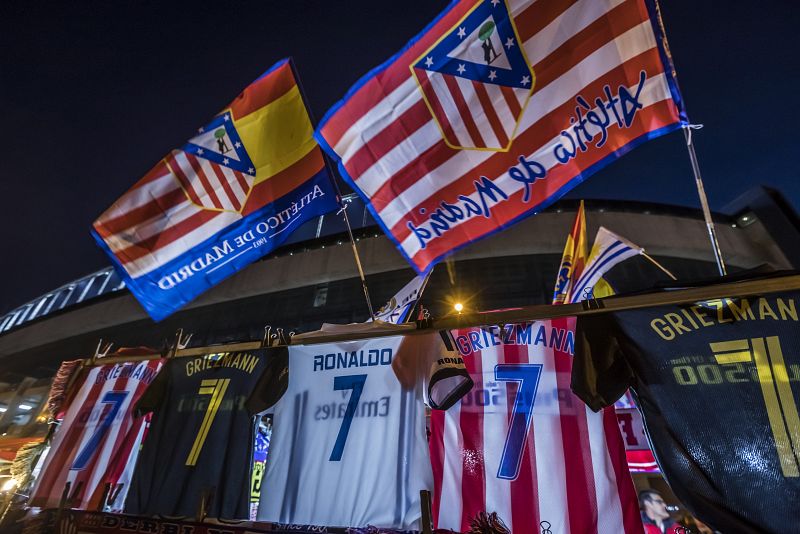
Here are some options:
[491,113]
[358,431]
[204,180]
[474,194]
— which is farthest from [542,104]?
[204,180]

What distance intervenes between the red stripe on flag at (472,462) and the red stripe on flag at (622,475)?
116 centimetres

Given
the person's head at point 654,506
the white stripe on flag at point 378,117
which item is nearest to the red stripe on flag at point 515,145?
the white stripe on flag at point 378,117

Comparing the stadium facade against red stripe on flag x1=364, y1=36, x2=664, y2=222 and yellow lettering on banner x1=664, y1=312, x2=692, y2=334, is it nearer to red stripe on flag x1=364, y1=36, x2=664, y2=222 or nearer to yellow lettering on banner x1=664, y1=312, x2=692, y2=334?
red stripe on flag x1=364, y1=36, x2=664, y2=222

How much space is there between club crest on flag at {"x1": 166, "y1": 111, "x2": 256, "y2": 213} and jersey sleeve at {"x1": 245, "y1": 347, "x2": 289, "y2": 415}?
10.4 feet

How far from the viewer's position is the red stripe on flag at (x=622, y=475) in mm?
2967

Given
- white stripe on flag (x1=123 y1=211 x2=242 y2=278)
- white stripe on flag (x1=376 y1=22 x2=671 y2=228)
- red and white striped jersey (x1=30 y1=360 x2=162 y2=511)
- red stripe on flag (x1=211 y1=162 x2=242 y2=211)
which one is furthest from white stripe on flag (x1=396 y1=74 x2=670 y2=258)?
red and white striped jersey (x1=30 y1=360 x2=162 y2=511)

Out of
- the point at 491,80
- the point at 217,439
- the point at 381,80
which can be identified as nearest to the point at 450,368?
the point at 217,439

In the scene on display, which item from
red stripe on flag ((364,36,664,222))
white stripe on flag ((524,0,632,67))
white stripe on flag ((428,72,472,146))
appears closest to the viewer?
red stripe on flag ((364,36,664,222))

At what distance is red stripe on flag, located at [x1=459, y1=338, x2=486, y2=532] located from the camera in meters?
3.28

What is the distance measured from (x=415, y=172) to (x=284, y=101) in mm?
3124

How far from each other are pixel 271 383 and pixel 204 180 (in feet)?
13.7

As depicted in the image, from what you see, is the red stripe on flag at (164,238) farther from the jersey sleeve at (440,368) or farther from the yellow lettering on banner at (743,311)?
the yellow lettering on banner at (743,311)

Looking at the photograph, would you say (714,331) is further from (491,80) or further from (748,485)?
(491,80)

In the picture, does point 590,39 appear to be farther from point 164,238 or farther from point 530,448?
point 164,238
